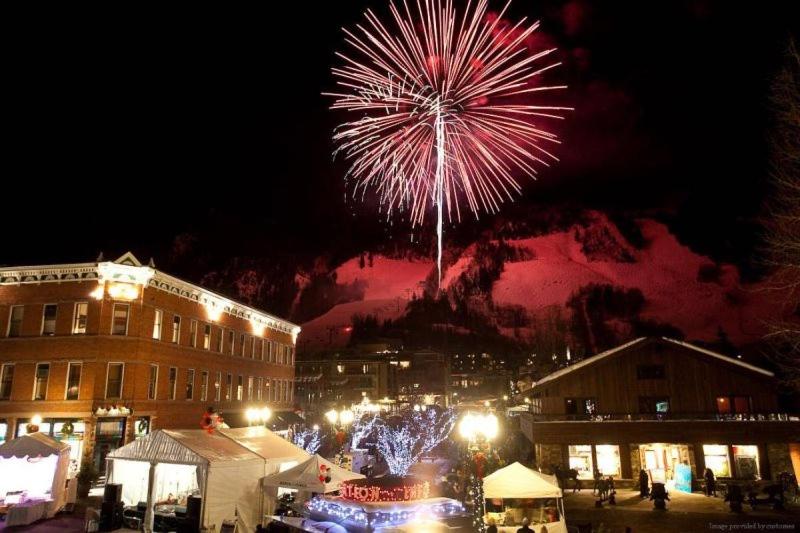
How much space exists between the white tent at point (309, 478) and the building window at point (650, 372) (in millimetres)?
18888

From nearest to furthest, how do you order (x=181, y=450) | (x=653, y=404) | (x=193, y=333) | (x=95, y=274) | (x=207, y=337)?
(x=181, y=450) < (x=95, y=274) < (x=653, y=404) < (x=193, y=333) < (x=207, y=337)

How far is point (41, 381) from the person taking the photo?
27.1m

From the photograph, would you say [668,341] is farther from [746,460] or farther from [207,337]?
[207,337]

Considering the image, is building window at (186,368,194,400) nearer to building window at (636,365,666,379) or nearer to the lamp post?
the lamp post

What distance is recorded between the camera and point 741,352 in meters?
51.2

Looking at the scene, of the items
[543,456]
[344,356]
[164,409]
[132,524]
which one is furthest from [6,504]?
[344,356]

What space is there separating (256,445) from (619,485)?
1814 cm

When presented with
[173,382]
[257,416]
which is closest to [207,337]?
[173,382]

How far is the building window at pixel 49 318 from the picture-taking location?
2773 centimetres

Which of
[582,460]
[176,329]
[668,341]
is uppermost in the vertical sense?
[176,329]

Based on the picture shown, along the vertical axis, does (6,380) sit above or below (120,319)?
below

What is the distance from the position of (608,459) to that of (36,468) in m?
26.0

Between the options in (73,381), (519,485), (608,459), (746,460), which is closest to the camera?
(519,485)

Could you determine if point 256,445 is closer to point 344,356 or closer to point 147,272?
point 147,272
